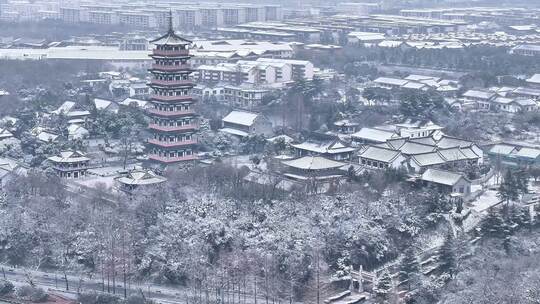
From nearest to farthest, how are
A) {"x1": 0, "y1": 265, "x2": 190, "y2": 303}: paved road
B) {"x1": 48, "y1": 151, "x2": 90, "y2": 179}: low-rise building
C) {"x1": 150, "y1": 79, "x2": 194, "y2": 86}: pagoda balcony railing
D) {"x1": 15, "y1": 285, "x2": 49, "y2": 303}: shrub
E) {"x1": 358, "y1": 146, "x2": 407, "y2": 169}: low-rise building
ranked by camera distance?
{"x1": 15, "y1": 285, "x2": 49, "y2": 303}: shrub
{"x1": 0, "y1": 265, "x2": 190, "y2": 303}: paved road
{"x1": 358, "y1": 146, "x2": 407, "y2": 169}: low-rise building
{"x1": 48, "y1": 151, "x2": 90, "y2": 179}: low-rise building
{"x1": 150, "y1": 79, "x2": 194, "y2": 86}: pagoda balcony railing

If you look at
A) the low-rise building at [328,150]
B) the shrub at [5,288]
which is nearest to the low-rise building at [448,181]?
the low-rise building at [328,150]

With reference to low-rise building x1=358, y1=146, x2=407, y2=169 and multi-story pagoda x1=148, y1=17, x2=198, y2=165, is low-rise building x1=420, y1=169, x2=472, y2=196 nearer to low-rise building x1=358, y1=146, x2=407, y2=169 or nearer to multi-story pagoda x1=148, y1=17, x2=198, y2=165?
low-rise building x1=358, y1=146, x2=407, y2=169

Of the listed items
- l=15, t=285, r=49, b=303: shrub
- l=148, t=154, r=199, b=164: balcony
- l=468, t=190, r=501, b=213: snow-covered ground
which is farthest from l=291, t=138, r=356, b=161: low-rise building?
l=15, t=285, r=49, b=303: shrub

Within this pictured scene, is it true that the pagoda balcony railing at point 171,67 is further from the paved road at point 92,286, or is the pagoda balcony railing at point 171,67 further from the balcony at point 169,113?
the paved road at point 92,286

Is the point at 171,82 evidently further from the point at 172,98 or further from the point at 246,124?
the point at 246,124

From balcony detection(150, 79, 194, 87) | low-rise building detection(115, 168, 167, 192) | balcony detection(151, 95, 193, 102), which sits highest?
balcony detection(150, 79, 194, 87)

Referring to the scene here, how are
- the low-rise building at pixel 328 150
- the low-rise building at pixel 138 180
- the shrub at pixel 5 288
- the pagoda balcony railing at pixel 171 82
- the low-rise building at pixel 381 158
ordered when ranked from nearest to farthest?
1. the shrub at pixel 5 288
2. the low-rise building at pixel 138 180
3. the low-rise building at pixel 381 158
4. the low-rise building at pixel 328 150
5. the pagoda balcony railing at pixel 171 82

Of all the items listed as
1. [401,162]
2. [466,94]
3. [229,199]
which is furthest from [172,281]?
[466,94]

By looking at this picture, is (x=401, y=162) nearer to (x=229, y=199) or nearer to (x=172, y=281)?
(x=229, y=199)
